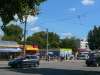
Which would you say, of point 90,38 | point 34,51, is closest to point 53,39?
point 90,38

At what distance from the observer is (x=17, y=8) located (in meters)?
11.4

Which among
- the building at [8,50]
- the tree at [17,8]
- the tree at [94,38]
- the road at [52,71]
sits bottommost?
the road at [52,71]

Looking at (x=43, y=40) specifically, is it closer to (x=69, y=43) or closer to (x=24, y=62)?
(x=69, y=43)

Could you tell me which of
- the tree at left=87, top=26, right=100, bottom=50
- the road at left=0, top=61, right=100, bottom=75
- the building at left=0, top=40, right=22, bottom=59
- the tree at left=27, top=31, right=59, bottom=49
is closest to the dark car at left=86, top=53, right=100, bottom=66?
the road at left=0, top=61, right=100, bottom=75

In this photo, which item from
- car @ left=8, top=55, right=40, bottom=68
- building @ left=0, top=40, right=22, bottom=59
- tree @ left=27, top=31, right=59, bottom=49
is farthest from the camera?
tree @ left=27, top=31, right=59, bottom=49

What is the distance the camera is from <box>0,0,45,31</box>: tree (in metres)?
11.2

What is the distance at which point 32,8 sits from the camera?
11.6 m

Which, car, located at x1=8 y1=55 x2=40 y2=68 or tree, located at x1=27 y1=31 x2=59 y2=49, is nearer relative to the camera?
car, located at x1=8 y1=55 x2=40 y2=68

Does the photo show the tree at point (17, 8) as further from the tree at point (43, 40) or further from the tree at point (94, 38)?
the tree at point (43, 40)

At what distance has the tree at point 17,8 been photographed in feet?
36.7

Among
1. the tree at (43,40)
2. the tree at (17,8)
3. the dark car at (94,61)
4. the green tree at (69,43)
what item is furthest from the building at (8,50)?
the tree at (17,8)

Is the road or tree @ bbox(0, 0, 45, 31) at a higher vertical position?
tree @ bbox(0, 0, 45, 31)

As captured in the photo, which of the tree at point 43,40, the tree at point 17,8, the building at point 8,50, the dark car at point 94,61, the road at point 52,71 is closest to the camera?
the tree at point 17,8

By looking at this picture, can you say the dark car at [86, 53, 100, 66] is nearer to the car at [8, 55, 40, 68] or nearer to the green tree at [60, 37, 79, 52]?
the car at [8, 55, 40, 68]
